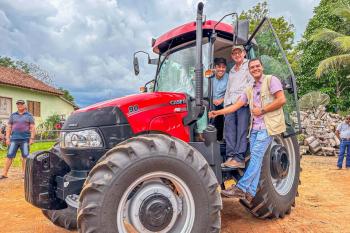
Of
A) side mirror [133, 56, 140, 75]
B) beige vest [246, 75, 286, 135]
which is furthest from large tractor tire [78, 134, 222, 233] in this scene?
side mirror [133, 56, 140, 75]

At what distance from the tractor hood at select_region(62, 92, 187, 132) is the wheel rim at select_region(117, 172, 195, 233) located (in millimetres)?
707

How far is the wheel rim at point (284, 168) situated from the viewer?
15.2 ft

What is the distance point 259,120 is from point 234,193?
0.89 meters

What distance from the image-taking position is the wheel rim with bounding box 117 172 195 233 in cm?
310

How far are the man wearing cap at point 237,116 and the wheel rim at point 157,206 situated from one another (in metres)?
1.19

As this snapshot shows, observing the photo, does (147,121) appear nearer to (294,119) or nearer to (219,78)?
(219,78)

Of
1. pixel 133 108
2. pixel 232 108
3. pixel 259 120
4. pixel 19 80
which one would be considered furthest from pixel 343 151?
pixel 19 80

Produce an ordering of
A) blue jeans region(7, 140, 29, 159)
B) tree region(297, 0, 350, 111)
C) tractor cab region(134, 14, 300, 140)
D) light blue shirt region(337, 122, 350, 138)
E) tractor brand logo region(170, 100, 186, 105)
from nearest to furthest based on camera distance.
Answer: tractor brand logo region(170, 100, 186, 105), tractor cab region(134, 14, 300, 140), blue jeans region(7, 140, 29, 159), light blue shirt region(337, 122, 350, 138), tree region(297, 0, 350, 111)

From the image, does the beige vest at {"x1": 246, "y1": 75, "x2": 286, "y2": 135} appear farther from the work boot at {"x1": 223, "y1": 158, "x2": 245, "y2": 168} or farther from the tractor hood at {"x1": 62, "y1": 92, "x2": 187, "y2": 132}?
the tractor hood at {"x1": 62, "y1": 92, "x2": 187, "y2": 132}

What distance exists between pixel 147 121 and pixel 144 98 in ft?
0.80

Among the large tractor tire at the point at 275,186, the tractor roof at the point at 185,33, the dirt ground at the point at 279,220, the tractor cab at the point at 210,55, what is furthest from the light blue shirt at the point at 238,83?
the dirt ground at the point at 279,220

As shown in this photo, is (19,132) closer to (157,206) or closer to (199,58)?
(199,58)

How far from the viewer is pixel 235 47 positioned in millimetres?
4375

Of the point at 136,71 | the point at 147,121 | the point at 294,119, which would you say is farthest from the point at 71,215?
the point at 294,119
